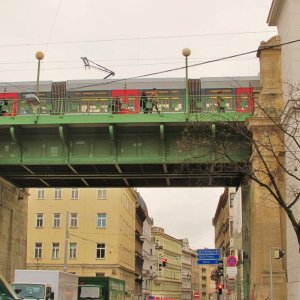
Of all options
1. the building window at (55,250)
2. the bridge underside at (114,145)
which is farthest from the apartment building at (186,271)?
the bridge underside at (114,145)

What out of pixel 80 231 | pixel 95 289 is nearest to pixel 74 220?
pixel 80 231

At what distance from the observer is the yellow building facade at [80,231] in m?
71.1

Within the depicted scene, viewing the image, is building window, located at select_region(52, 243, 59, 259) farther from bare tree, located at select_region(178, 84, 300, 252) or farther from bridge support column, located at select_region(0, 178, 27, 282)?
bare tree, located at select_region(178, 84, 300, 252)

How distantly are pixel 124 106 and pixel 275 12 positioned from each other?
8.26m

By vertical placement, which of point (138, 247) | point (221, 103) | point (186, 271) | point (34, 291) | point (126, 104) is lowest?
point (34, 291)

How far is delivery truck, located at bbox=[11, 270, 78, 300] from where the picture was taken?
76.0 ft

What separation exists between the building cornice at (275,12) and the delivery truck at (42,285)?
15.0 metres

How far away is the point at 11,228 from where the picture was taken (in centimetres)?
3544

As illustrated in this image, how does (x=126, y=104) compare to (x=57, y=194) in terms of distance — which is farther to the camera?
(x=57, y=194)

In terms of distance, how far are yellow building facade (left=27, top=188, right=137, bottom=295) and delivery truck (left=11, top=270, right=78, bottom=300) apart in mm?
43458

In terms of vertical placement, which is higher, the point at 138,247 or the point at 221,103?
the point at 221,103

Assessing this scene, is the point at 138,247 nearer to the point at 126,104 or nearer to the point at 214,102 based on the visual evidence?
the point at 126,104

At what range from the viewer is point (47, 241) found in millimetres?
73188

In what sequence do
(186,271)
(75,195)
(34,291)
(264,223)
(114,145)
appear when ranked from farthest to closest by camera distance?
1. (186,271)
2. (75,195)
3. (114,145)
4. (264,223)
5. (34,291)
